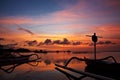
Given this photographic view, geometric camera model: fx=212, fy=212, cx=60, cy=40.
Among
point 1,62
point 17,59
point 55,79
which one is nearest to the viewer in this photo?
point 55,79

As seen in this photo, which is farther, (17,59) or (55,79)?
(17,59)

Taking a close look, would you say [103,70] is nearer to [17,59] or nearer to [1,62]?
[1,62]

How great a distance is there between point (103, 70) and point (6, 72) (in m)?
9.28

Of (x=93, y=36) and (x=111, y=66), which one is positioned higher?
(x=93, y=36)

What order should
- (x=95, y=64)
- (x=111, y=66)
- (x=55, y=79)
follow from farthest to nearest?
1. (x=95, y=64)
2. (x=111, y=66)
3. (x=55, y=79)

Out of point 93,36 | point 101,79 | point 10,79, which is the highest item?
point 93,36

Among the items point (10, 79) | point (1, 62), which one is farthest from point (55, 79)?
point (1, 62)

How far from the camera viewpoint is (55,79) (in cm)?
1631

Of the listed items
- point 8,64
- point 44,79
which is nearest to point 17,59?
point 8,64

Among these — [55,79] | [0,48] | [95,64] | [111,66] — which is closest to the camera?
[55,79]

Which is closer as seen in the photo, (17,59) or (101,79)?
(101,79)

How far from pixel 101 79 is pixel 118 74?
37.9ft

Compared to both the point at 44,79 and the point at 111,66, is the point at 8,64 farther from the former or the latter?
the point at 111,66

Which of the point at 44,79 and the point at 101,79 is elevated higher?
the point at 101,79
